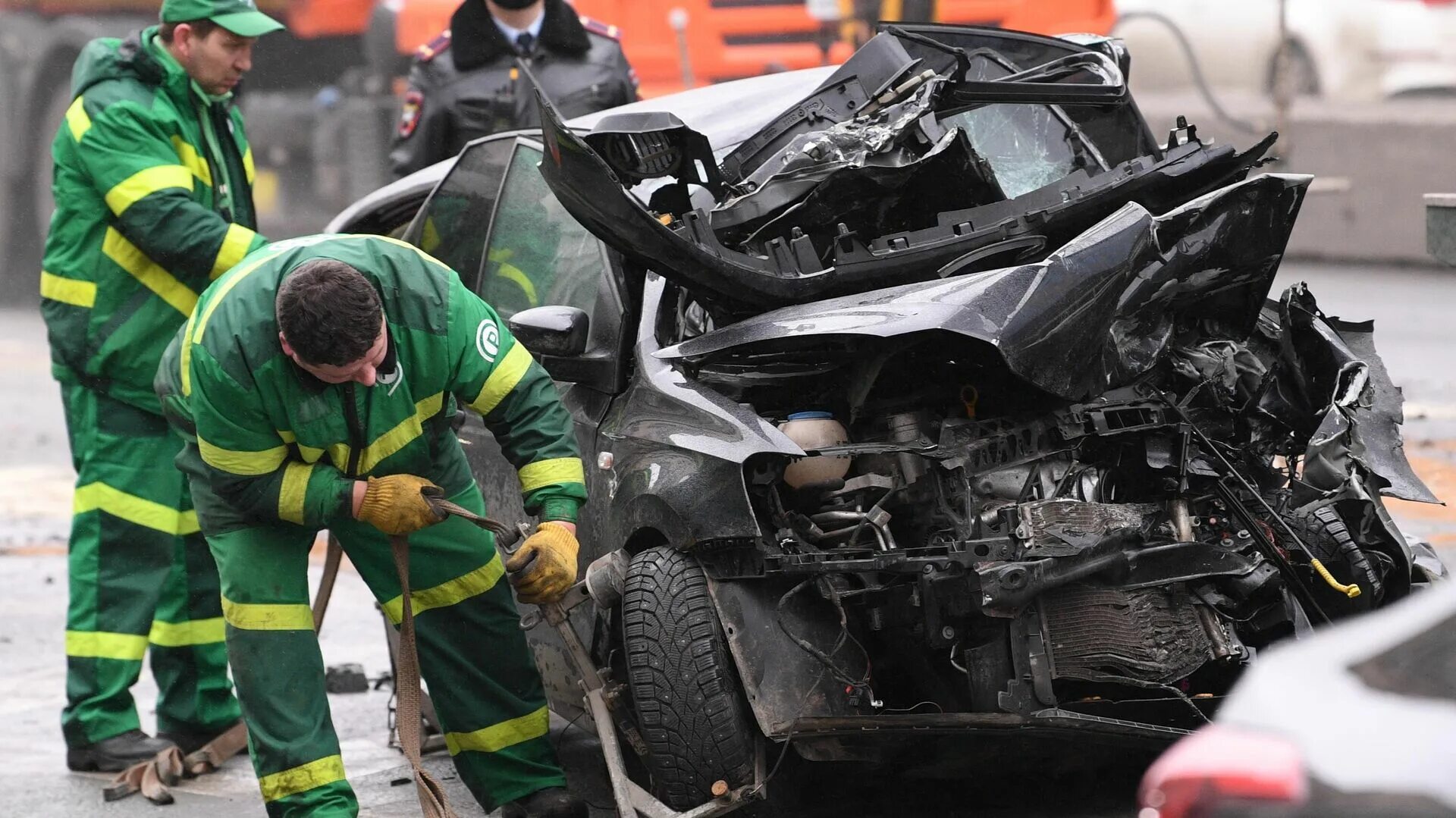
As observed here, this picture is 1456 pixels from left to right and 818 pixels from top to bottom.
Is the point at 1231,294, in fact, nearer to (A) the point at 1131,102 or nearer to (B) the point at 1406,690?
(A) the point at 1131,102

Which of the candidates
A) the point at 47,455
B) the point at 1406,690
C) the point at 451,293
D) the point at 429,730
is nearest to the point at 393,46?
the point at 47,455

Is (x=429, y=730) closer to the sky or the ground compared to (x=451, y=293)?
closer to the ground

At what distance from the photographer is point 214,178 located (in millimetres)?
5676

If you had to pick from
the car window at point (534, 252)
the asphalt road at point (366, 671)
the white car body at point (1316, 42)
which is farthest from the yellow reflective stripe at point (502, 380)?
the white car body at point (1316, 42)

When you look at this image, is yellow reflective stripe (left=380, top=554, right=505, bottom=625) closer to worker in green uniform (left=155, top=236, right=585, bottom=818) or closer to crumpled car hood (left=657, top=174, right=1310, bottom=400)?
worker in green uniform (left=155, top=236, right=585, bottom=818)

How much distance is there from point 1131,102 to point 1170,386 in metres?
1.12

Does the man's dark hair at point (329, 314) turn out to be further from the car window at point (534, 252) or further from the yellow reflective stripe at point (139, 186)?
the yellow reflective stripe at point (139, 186)

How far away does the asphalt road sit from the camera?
4.65m

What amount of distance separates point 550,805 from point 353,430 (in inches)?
41.9

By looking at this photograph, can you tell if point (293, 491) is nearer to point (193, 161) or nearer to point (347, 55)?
point (193, 161)

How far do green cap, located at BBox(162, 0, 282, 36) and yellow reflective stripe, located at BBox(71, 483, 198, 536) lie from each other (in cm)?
134

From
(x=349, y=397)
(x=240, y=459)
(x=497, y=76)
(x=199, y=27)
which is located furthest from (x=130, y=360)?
(x=497, y=76)

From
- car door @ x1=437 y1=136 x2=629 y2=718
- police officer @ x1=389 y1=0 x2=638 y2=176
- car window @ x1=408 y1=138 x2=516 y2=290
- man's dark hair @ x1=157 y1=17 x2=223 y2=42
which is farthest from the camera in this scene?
police officer @ x1=389 y1=0 x2=638 y2=176

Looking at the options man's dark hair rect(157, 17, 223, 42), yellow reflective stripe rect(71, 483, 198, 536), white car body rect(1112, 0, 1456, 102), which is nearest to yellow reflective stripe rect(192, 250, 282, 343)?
yellow reflective stripe rect(71, 483, 198, 536)
